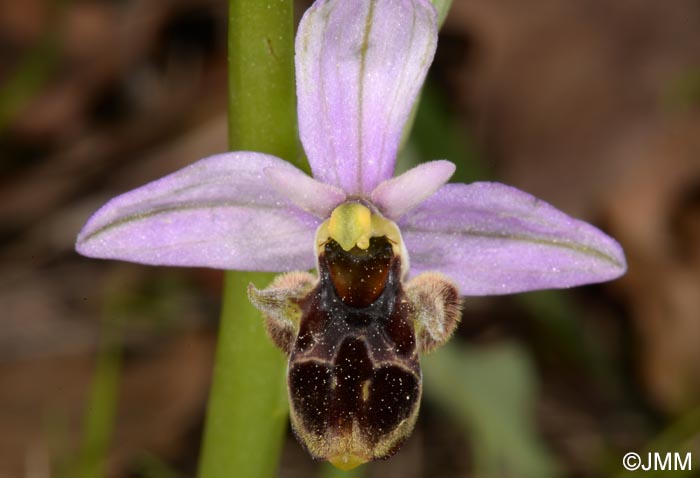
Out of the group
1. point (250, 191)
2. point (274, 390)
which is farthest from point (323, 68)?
point (274, 390)

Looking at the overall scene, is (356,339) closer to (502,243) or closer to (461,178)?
(502,243)

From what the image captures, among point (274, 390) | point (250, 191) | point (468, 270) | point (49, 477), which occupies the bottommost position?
point (49, 477)

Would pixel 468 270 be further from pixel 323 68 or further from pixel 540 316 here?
pixel 540 316

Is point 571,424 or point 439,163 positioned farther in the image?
point 571,424

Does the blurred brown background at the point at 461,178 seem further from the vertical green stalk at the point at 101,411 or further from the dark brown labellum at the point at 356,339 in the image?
the dark brown labellum at the point at 356,339

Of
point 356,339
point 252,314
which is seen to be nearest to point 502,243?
point 356,339

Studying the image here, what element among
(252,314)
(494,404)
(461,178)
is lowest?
(494,404)

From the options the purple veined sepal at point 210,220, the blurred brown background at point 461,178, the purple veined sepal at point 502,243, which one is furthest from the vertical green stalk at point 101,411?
the purple veined sepal at point 502,243

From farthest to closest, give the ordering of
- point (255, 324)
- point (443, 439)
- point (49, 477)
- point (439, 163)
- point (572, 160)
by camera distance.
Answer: point (572, 160), point (443, 439), point (49, 477), point (255, 324), point (439, 163)
